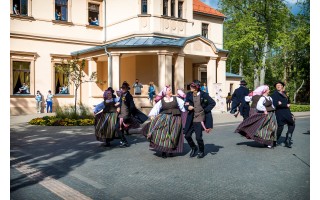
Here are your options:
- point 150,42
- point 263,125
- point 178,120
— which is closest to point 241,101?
point 263,125

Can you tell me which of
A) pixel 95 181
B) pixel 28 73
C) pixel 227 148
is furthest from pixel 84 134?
pixel 28 73

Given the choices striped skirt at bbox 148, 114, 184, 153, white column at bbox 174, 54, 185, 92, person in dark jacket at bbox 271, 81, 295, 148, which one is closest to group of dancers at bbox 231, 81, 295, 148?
person in dark jacket at bbox 271, 81, 295, 148

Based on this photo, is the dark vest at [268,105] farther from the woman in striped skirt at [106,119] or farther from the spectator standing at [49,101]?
the spectator standing at [49,101]

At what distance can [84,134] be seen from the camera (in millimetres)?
11797

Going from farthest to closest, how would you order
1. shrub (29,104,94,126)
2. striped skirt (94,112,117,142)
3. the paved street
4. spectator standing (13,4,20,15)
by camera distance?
spectator standing (13,4,20,15)
shrub (29,104,94,126)
striped skirt (94,112,117,142)
the paved street

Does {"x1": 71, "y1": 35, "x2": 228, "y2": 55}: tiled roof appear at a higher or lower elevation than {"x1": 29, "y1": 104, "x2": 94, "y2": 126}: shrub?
higher

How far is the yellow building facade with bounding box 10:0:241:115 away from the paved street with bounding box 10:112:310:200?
11450 millimetres

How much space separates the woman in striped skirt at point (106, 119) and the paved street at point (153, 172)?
32 cm

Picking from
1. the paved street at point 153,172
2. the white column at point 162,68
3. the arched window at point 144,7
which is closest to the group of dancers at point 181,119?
the paved street at point 153,172

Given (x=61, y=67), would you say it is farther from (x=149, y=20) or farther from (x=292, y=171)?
(x=292, y=171)

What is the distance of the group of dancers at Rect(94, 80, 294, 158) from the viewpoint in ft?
24.7

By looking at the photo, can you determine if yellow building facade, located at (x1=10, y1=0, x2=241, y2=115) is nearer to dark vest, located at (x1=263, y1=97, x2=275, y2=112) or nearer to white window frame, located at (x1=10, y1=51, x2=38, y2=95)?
white window frame, located at (x1=10, y1=51, x2=38, y2=95)

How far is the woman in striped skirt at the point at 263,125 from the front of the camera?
8.72 meters

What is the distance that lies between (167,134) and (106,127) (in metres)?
2.30
